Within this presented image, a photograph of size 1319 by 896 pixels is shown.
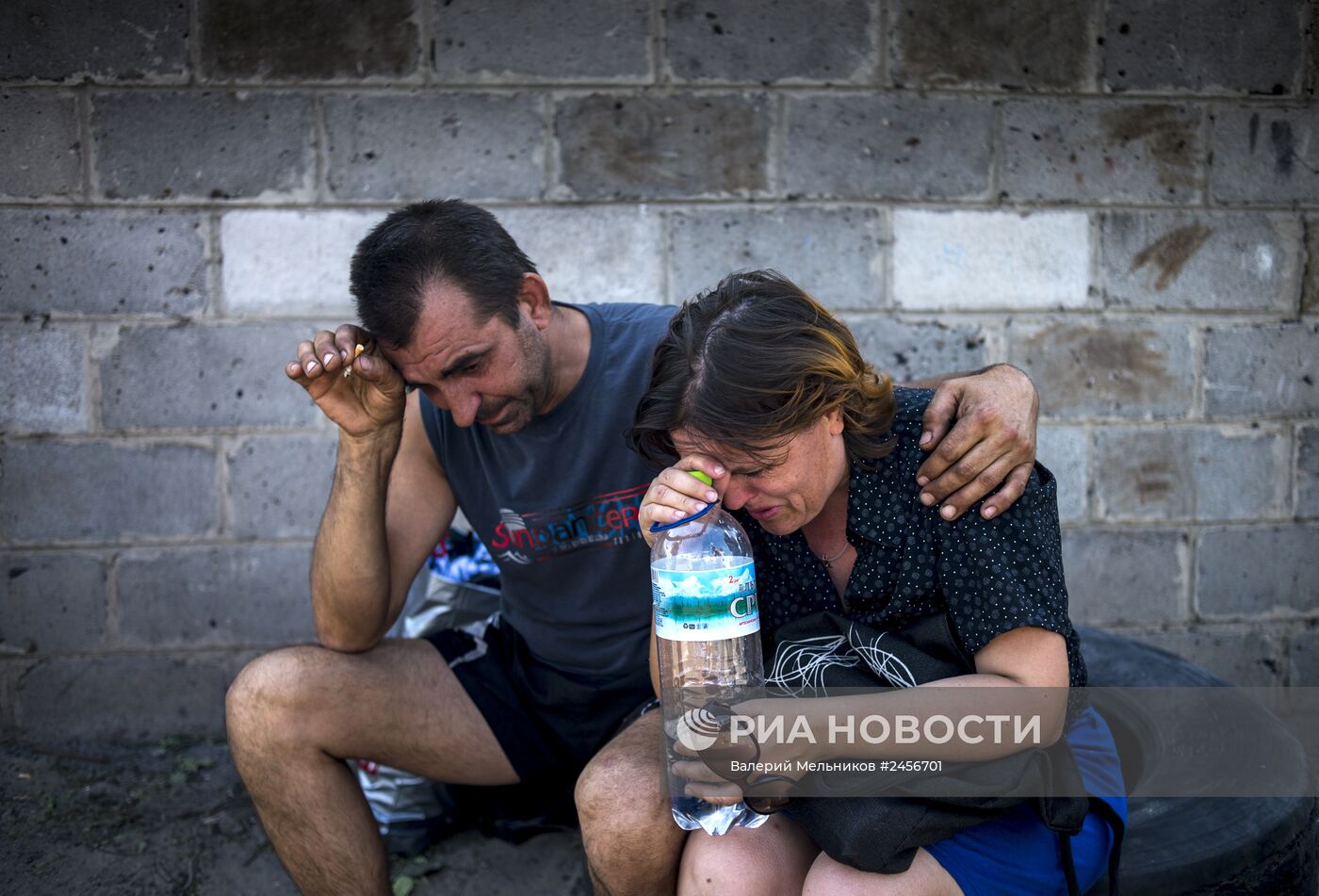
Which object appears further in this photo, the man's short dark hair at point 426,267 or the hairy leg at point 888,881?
the man's short dark hair at point 426,267

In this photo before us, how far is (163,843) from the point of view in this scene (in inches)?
113

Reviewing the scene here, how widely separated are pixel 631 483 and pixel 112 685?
6.84ft

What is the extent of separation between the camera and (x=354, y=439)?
2.31m

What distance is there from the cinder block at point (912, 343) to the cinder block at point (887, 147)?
41cm

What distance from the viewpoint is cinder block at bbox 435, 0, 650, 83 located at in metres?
3.11

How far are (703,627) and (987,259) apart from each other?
210cm

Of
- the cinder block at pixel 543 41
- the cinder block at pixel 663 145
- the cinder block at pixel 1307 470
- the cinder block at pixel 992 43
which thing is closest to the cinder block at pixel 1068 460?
the cinder block at pixel 1307 470

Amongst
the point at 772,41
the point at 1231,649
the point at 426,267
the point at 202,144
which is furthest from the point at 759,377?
the point at 1231,649

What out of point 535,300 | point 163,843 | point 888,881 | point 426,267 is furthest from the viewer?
point 163,843

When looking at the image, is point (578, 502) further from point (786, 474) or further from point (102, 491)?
point (102, 491)

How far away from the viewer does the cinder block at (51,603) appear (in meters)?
3.25

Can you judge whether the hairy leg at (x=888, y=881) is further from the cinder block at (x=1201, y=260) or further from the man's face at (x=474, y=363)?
the cinder block at (x=1201, y=260)

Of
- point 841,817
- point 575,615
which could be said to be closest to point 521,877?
point 575,615

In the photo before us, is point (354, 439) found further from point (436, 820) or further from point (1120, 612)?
point (1120, 612)
